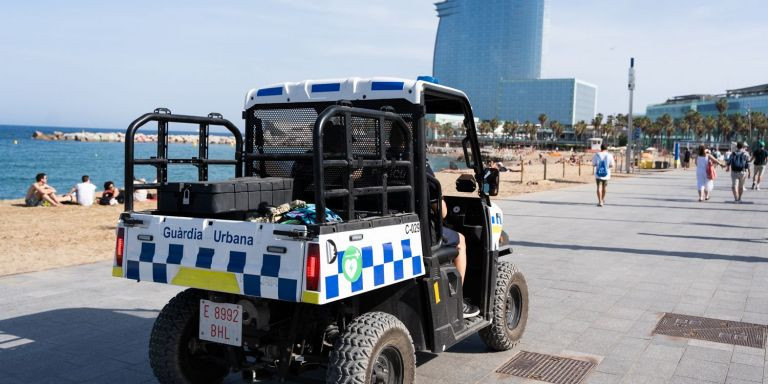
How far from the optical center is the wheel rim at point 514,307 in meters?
5.57

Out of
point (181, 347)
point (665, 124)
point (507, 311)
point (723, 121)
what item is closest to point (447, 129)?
point (507, 311)

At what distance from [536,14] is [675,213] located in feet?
602

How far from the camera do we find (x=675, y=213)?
1658 centimetres

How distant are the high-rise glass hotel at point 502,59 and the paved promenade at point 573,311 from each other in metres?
175

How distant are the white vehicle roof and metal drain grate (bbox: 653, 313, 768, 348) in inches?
129

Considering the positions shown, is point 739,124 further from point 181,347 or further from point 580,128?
point 181,347

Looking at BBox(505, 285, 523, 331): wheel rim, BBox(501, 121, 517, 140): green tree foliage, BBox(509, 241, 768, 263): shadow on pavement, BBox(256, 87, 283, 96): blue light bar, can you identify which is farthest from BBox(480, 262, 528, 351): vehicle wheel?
BBox(501, 121, 517, 140): green tree foliage

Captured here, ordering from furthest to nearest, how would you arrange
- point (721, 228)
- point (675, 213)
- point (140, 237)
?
point (675, 213) < point (721, 228) < point (140, 237)

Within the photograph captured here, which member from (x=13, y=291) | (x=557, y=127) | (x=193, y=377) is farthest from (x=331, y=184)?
(x=557, y=127)

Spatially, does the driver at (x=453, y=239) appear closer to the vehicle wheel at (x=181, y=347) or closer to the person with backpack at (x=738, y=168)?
the vehicle wheel at (x=181, y=347)

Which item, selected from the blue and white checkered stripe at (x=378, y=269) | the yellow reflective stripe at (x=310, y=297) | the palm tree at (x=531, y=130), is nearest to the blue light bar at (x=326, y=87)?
the blue and white checkered stripe at (x=378, y=269)

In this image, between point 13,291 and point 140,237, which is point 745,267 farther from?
point 13,291

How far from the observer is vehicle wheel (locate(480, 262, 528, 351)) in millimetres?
5223

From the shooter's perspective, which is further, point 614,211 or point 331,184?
point 614,211
